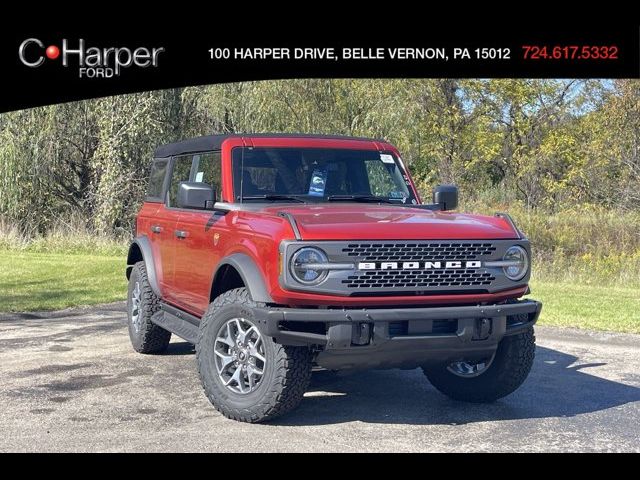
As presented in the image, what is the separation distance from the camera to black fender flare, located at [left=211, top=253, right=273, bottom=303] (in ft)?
18.2

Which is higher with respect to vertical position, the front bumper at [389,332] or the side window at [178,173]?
the side window at [178,173]

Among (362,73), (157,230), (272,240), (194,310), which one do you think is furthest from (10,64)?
(272,240)

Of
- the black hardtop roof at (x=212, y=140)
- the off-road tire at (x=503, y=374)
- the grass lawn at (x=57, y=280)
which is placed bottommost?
the grass lawn at (x=57, y=280)

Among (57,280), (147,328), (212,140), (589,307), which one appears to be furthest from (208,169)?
(57,280)

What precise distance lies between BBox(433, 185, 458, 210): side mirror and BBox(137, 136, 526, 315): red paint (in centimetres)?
26

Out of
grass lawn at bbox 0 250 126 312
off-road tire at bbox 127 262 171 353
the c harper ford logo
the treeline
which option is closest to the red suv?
off-road tire at bbox 127 262 171 353

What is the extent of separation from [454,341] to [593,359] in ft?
12.2

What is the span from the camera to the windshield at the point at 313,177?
685 cm

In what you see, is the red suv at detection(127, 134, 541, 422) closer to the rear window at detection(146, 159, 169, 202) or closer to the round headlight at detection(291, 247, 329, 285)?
the round headlight at detection(291, 247, 329, 285)

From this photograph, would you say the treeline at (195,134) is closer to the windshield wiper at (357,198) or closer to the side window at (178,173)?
the side window at (178,173)

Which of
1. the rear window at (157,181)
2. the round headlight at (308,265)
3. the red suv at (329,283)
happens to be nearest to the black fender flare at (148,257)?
the rear window at (157,181)

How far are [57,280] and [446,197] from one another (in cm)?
1058

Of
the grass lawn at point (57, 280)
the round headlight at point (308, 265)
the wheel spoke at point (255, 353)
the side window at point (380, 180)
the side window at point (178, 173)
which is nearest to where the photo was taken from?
the round headlight at point (308, 265)
